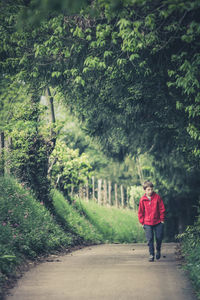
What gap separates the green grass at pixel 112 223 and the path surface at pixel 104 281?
11296 mm

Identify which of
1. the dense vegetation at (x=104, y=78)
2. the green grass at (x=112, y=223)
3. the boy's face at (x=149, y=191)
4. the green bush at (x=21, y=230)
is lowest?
the green grass at (x=112, y=223)

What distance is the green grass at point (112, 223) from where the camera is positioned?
21969mm

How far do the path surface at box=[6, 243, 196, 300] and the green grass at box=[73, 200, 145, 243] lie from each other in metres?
11.3

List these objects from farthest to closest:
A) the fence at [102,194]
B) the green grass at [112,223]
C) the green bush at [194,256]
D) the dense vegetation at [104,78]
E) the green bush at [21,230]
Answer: the fence at [102,194] < the green grass at [112,223] < the dense vegetation at [104,78] < the green bush at [21,230] < the green bush at [194,256]

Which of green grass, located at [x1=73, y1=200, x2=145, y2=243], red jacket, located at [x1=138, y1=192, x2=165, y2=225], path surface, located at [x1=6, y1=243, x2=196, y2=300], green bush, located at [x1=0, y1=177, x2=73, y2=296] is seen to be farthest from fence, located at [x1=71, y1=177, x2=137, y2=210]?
path surface, located at [x1=6, y1=243, x2=196, y2=300]

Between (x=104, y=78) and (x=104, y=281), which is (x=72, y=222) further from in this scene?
(x=104, y=281)

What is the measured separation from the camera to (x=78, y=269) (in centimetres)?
912

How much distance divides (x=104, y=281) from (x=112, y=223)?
676 inches

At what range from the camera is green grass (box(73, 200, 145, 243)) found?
72.1 feet

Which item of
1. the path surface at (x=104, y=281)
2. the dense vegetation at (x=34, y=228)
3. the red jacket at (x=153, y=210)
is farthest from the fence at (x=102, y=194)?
the path surface at (x=104, y=281)

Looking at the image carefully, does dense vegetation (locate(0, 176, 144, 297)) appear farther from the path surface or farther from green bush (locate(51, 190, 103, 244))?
the path surface

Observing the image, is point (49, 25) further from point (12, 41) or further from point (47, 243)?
point (47, 243)

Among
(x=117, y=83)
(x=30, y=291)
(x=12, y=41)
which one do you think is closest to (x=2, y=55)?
(x=12, y=41)

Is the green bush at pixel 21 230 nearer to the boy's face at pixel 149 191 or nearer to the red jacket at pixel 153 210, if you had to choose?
the red jacket at pixel 153 210
